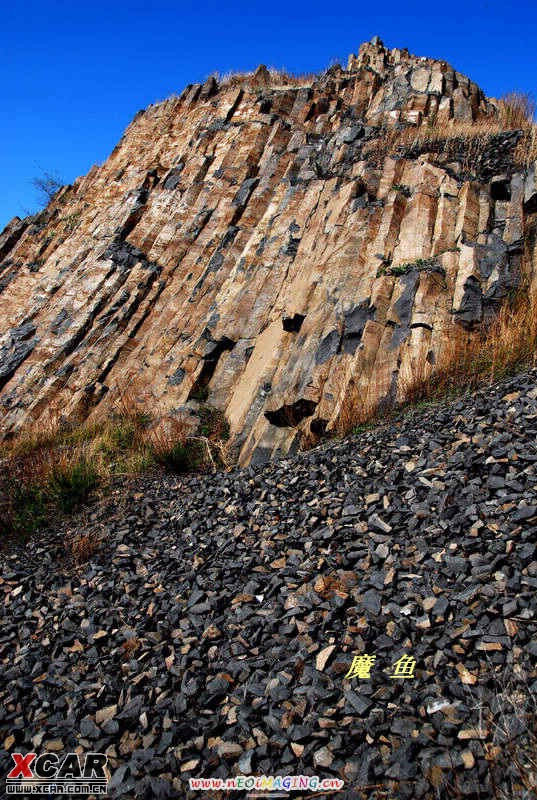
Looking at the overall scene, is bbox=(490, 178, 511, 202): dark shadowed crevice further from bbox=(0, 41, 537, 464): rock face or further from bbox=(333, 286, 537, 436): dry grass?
bbox=(333, 286, 537, 436): dry grass

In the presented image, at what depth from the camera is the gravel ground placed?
10.3 ft

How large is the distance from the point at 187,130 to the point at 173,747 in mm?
18908

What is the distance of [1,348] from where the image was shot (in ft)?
A: 45.9

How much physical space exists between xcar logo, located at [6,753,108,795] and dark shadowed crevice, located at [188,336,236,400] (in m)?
6.69

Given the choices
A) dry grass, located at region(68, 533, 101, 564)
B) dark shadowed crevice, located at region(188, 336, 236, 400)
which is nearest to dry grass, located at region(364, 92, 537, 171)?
dark shadowed crevice, located at region(188, 336, 236, 400)

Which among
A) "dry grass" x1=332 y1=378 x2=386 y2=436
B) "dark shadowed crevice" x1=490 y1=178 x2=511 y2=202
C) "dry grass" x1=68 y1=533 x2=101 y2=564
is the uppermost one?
"dark shadowed crevice" x1=490 y1=178 x2=511 y2=202

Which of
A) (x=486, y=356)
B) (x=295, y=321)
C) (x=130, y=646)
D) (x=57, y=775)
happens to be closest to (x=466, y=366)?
(x=486, y=356)

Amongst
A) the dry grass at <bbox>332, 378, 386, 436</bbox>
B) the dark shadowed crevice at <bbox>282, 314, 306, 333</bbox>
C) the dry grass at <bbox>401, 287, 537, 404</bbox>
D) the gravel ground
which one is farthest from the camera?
the dark shadowed crevice at <bbox>282, 314, 306, 333</bbox>

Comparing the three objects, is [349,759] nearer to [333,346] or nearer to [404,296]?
[333,346]

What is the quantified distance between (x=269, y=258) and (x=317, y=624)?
8780 millimetres

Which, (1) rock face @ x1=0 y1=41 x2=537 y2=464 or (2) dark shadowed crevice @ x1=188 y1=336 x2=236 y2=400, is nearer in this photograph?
(1) rock face @ x1=0 y1=41 x2=537 y2=464

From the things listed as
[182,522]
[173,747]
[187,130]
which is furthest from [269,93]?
[173,747]

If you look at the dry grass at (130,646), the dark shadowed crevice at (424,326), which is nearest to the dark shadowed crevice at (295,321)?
the dark shadowed crevice at (424,326)

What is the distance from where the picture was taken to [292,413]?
26.5 ft
